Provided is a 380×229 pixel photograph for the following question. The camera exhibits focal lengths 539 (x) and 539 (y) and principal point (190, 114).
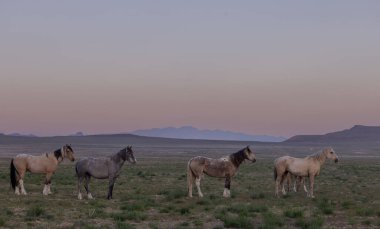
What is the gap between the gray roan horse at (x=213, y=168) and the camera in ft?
64.2

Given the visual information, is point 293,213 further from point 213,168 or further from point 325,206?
point 213,168

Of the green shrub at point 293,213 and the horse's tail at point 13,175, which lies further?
the horse's tail at point 13,175

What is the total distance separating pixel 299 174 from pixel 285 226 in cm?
687

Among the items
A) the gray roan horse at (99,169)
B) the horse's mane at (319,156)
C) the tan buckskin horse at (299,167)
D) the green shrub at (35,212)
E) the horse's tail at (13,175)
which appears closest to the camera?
the green shrub at (35,212)

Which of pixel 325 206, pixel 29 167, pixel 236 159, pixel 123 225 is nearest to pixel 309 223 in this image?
pixel 325 206

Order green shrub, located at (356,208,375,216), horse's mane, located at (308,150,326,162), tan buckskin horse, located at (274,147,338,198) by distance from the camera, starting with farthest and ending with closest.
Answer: horse's mane, located at (308,150,326,162), tan buckskin horse, located at (274,147,338,198), green shrub, located at (356,208,375,216)

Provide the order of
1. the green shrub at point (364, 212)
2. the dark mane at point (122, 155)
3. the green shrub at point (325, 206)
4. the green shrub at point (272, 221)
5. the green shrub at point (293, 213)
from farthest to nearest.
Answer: the dark mane at point (122, 155), the green shrub at point (325, 206), the green shrub at point (364, 212), the green shrub at point (293, 213), the green shrub at point (272, 221)

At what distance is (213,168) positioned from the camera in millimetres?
19703

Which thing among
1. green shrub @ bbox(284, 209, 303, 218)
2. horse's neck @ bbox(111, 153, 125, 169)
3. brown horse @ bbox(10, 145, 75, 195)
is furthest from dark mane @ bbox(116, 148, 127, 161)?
green shrub @ bbox(284, 209, 303, 218)

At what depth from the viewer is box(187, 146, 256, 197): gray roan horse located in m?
19.6

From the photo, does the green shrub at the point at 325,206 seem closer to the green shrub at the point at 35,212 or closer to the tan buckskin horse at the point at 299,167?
the tan buckskin horse at the point at 299,167

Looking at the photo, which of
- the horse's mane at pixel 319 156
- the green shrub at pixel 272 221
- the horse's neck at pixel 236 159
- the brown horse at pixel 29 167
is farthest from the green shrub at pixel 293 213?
the brown horse at pixel 29 167

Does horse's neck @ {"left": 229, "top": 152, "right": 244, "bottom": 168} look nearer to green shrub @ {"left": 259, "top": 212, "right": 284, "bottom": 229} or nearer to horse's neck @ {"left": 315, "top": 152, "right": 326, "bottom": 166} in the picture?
horse's neck @ {"left": 315, "top": 152, "right": 326, "bottom": 166}

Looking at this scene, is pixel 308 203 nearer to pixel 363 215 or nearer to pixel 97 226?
pixel 363 215
